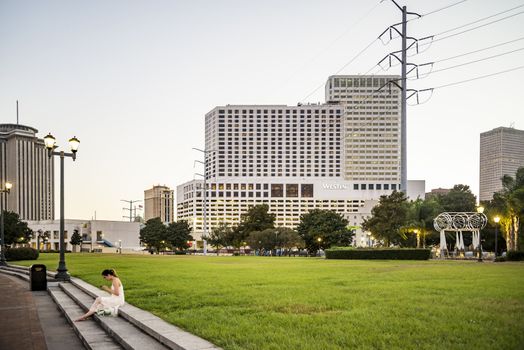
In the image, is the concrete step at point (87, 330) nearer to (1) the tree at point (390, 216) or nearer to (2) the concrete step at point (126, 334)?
(2) the concrete step at point (126, 334)

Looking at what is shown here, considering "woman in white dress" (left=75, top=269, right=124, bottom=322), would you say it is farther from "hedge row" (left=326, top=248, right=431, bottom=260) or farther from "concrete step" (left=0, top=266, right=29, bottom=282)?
"hedge row" (left=326, top=248, right=431, bottom=260)

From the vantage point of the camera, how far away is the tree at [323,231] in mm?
77875

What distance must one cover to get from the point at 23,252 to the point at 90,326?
137 feet

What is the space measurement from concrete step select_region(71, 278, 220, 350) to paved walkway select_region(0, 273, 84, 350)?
1.23 m

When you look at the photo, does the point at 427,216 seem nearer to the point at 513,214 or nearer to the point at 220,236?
the point at 513,214

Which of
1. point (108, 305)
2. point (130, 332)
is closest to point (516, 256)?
point (108, 305)

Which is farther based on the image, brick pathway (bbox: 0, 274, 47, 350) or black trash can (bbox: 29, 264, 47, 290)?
black trash can (bbox: 29, 264, 47, 290)

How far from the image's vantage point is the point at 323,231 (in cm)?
7788

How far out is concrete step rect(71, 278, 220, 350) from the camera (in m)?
7.26

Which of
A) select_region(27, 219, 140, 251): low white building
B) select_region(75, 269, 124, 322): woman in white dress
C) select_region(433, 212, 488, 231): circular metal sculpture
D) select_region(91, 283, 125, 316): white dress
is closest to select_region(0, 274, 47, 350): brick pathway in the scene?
select_region(75, 269, 124, 322): woman in white dress

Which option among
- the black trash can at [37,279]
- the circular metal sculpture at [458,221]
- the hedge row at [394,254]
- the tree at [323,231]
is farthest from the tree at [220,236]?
the black trash can at [37,279]

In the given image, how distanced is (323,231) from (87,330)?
2739 inches

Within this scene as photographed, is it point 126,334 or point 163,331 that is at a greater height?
point 163,331

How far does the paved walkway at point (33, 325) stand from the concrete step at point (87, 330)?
0.50 ft
